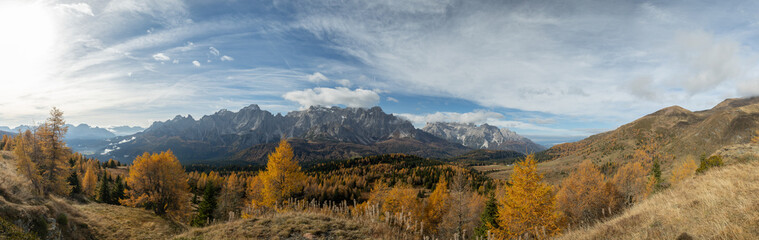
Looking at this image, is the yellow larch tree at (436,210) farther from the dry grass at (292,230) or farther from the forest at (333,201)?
the dry grass at (292,230)

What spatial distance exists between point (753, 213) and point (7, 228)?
25423 mm

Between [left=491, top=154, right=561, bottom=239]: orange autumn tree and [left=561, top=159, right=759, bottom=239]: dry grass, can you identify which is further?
[left=491, top=154, right=561, bottom=239]: orange autumn tree

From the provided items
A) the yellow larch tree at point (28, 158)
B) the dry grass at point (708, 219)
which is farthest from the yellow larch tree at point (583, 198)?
the yellow larch tree at point (28, 158)

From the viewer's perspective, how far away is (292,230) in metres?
14.0

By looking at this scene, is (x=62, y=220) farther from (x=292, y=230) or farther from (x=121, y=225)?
(x=292, y=230)

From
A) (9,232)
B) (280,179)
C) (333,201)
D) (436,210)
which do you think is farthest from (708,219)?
(436,210)

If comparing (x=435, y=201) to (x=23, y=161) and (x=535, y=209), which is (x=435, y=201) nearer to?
(x=535, y=209)

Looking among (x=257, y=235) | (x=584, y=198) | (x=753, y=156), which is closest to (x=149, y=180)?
(x=257, y=235)

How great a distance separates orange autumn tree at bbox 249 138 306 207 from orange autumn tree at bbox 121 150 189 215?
82.3 feet

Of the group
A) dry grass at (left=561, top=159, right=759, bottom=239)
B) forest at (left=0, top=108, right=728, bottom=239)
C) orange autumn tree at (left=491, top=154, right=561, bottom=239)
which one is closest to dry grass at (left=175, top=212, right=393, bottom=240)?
forest at (left=0, top=108, right=728, bottom=239)

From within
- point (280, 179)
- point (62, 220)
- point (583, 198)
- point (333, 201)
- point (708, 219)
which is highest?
point (708, 219)

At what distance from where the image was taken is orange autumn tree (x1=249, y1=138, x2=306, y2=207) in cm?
3027

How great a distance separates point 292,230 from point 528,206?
2444cm

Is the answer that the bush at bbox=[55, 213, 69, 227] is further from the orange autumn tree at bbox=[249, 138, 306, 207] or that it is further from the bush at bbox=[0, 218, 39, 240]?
the orange autumn tree at bbox=[249, 138, 306, 207]
